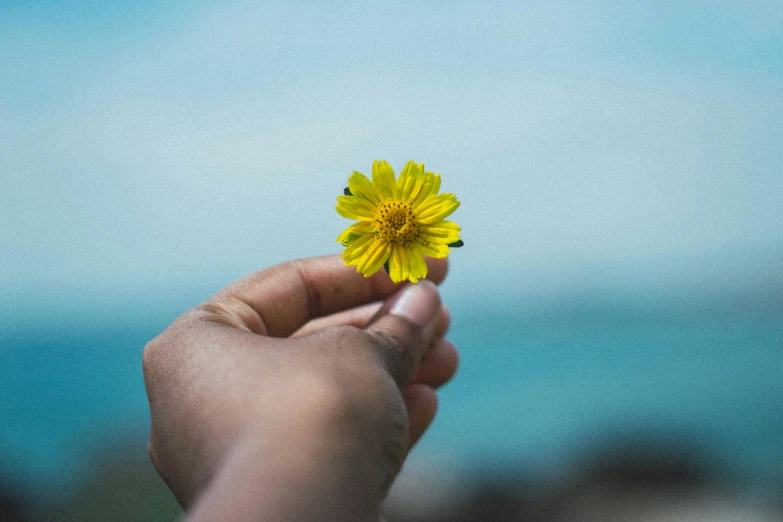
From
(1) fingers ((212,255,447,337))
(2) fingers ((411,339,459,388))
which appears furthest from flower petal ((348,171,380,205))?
(2) fingers ((411,339,459,388))

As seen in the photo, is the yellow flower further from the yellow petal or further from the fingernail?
the fingernail

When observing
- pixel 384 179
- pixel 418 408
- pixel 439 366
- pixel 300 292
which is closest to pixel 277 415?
pixel 384 179

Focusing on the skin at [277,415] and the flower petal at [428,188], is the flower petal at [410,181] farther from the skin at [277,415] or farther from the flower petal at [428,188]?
the skin at [277,415]

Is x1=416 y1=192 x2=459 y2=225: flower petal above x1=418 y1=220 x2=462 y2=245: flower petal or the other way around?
above

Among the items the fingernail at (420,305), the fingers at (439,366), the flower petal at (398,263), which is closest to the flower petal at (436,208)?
the flower petal at (398,263)

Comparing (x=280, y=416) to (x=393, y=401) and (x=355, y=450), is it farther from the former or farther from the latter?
(x=393, y=401)

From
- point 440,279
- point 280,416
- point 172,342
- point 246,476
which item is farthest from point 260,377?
point 440,279
